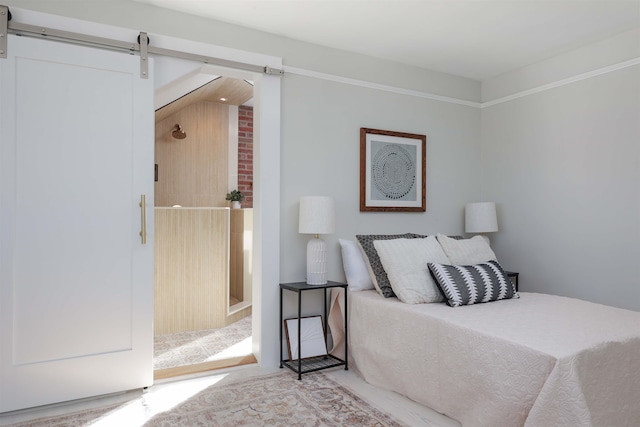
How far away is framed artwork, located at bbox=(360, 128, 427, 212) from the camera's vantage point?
3738 millimetres

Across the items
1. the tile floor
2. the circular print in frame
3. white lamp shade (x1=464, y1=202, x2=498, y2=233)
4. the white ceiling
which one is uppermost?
the white ceiling

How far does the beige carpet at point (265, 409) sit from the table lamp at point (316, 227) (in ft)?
2.38

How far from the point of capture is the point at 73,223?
2598 millimetres

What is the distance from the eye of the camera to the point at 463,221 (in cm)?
432

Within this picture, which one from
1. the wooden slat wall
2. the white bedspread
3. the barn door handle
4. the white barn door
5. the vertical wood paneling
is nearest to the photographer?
the white bedspread

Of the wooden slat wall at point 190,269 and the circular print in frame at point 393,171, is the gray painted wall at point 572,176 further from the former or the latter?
the wooden slat wall at point 190,269

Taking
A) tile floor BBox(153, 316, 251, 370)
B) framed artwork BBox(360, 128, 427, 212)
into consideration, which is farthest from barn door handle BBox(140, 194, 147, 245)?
framed artwork BBox(360, 128, 427, 212)

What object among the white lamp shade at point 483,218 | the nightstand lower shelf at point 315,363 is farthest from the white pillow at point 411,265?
the white lamp shade at point 483,218

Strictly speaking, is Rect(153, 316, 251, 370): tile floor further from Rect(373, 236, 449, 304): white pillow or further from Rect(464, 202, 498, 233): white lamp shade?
Rect(464, 202, 498, 233): white lamp shade

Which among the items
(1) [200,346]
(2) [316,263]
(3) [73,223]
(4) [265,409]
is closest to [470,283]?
(2) [316,263]

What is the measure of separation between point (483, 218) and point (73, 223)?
10.5ft

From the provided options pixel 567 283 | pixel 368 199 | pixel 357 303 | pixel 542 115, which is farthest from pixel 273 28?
pixel 567 283

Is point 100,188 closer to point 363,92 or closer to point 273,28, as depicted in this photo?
point 273,28

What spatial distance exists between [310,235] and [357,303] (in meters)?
0.64
